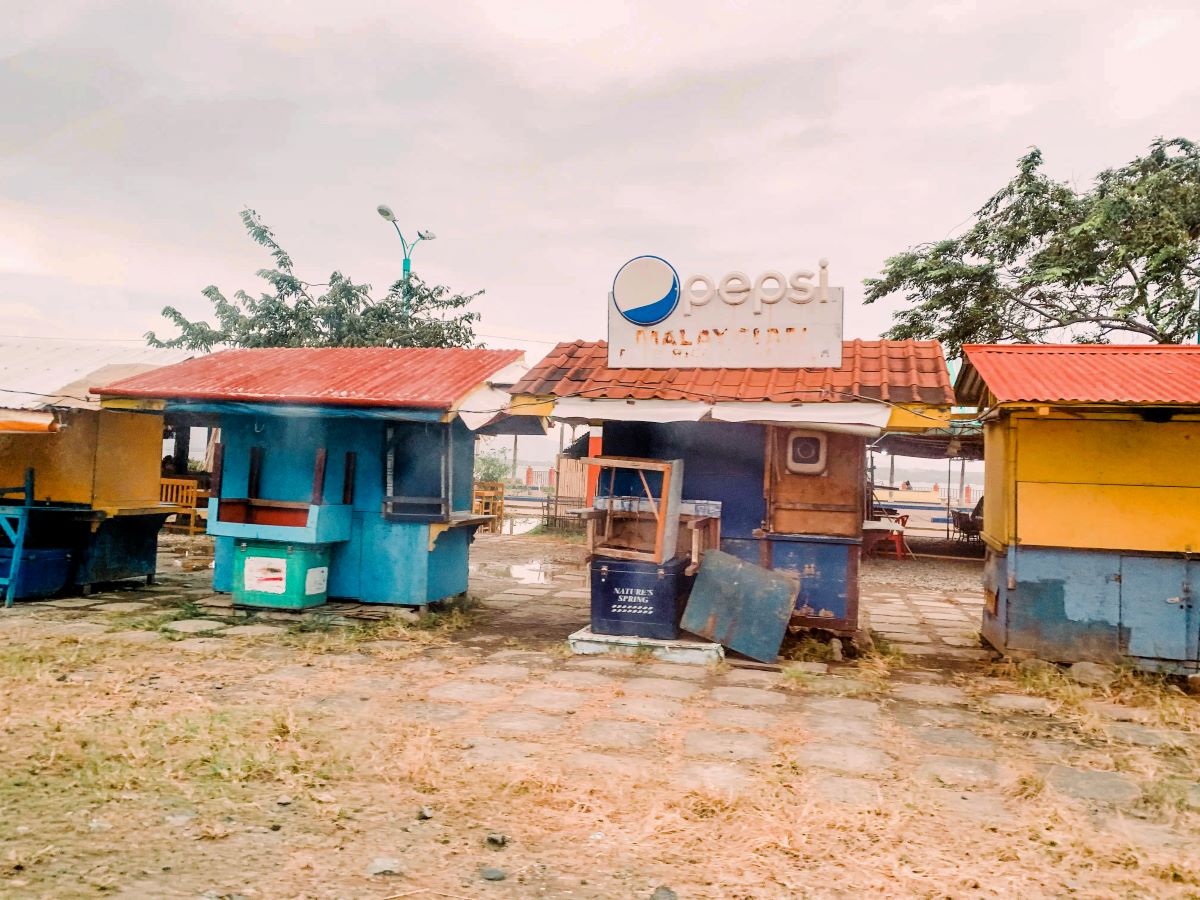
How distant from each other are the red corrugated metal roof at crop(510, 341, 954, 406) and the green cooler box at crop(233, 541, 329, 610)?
326 cm

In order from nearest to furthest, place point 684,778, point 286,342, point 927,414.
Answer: point 684,778
point 927,414
point 286,342

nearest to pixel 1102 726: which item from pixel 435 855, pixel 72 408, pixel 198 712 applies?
pixel 435 855

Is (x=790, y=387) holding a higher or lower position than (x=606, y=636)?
higher

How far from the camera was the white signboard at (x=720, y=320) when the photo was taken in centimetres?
886

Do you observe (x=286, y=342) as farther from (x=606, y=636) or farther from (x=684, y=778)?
(x=684, y=778)

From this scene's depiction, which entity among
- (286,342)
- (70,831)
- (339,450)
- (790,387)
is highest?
(286,342)

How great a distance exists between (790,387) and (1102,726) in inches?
159

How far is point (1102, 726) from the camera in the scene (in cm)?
599

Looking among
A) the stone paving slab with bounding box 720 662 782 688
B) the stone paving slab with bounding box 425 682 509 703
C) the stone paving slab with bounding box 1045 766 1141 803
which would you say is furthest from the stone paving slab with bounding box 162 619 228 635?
the stone paving slab with bounding box 1045 766 1141 803

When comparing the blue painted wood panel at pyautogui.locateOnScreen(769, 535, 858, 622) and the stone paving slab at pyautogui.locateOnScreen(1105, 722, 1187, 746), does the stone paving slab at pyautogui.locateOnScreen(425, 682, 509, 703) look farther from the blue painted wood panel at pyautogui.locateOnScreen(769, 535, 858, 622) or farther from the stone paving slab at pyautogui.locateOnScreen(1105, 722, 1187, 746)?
the stone paving slab at pyautogui.locateOnScreen(1105, 722, 1187, 746)

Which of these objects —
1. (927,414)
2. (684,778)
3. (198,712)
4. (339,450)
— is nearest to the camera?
(684,778)

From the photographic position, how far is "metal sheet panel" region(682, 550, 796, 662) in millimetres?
7977

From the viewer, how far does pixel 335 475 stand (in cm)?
986

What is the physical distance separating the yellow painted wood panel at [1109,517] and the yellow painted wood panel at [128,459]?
11072mm
